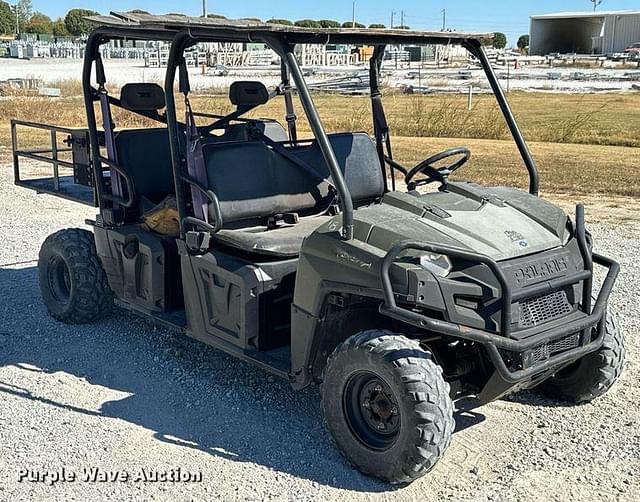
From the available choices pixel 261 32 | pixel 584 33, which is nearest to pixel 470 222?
pixel 261 32

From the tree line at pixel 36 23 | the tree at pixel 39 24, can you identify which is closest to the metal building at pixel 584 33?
the tree line at pixel 36 23

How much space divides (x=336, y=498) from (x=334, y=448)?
1.50 feet

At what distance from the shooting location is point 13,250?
870 centimetres

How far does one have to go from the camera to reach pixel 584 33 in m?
94.4

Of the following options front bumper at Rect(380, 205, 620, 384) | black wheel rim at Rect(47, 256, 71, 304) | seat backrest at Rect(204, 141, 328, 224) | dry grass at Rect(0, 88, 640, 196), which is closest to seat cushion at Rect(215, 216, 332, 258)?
seat backrest at Rect(204, 141, 328, 224)

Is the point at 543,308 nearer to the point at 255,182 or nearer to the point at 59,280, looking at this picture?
the point at 255,182

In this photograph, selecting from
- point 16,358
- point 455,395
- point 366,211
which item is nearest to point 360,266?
point 366,211

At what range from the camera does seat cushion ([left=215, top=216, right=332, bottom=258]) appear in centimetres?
473

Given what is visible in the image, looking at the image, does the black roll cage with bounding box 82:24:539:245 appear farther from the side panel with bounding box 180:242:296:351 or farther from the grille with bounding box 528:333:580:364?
the grille with bounding box 528:333:580:364

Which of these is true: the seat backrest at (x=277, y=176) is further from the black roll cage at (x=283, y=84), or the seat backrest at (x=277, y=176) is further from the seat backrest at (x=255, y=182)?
the black roll cage at (x=283, y=84)

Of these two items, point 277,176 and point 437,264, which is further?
point 277,176

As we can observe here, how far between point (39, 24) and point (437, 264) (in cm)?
13323

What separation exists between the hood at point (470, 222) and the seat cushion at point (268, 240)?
587 millimetres

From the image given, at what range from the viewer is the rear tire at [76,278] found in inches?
238
